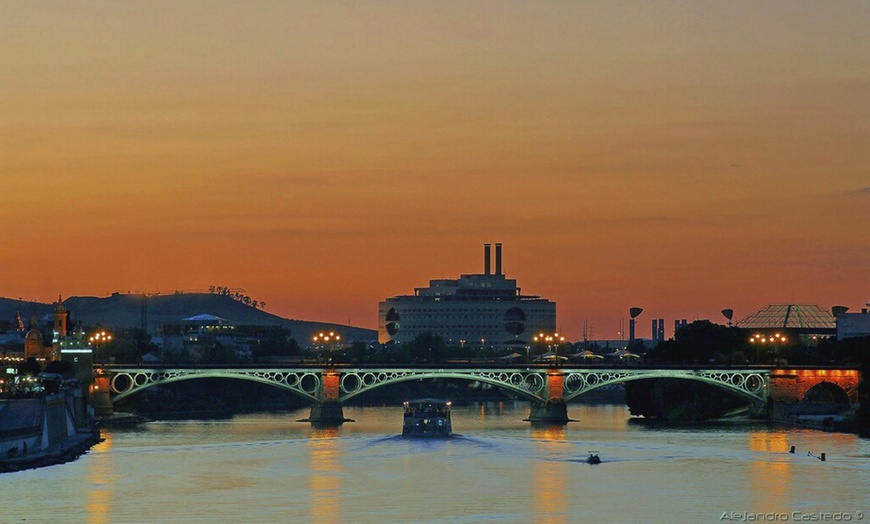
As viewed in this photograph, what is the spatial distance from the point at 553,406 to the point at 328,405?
18459mm

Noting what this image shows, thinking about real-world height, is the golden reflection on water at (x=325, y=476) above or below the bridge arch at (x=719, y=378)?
below

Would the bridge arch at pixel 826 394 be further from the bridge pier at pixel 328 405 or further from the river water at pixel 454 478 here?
the bridge pier at pixel 328 405

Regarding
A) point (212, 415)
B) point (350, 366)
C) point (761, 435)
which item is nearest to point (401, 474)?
point (761, 435)

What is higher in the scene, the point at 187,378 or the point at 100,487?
the point at 187,378

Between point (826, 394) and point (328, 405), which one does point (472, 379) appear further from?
point (826, 394)

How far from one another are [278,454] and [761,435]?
121ft

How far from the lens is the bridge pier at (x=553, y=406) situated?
541ft

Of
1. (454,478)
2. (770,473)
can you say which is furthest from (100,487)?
(770,473)

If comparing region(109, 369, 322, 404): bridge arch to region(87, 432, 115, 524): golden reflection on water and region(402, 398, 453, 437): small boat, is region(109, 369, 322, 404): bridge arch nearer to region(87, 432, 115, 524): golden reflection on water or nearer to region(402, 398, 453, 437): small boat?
region(402, 398, 453, 437): small boat

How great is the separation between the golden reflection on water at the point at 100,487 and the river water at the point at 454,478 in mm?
107

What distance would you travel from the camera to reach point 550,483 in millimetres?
105375

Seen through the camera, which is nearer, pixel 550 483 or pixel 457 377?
pixel 550 483

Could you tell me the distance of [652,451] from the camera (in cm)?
12638

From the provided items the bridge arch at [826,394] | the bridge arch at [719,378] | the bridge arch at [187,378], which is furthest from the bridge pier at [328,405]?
the bridge arch at [826,394]
